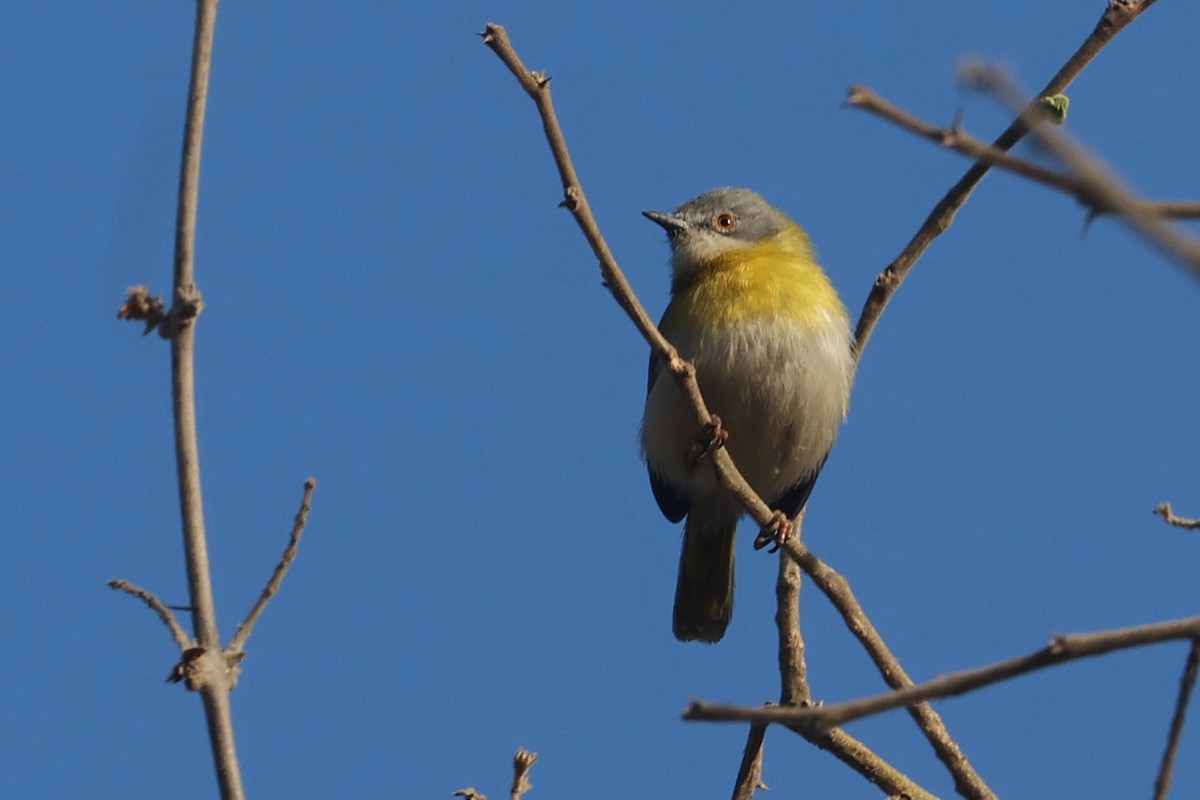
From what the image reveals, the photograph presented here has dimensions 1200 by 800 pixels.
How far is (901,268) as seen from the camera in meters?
6.12

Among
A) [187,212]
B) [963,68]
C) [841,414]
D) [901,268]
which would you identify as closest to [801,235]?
[841,414]

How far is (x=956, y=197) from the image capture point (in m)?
6.02

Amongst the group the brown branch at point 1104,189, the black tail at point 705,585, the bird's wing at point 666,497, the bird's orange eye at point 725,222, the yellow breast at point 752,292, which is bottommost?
the brown branch at point 1104,189

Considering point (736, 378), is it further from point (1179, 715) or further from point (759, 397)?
point (1179, 715)

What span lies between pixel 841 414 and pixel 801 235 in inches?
61.0

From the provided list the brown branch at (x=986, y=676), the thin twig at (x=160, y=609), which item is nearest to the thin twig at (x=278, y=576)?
the thin twig at (x=160, y=609)

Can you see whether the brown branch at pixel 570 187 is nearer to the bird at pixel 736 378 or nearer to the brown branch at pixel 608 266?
the brown branch at pixel 608 266

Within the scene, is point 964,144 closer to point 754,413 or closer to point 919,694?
point 919,694

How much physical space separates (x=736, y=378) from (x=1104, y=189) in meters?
6.01

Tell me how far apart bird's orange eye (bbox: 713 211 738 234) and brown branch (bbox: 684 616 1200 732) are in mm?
6766

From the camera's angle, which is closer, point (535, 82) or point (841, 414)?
point (535, 82)

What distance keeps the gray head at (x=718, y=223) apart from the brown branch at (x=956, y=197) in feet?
7.55

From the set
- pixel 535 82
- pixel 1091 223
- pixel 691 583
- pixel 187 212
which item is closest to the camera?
pixel 1091 223

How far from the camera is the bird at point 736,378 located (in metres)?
7.63
